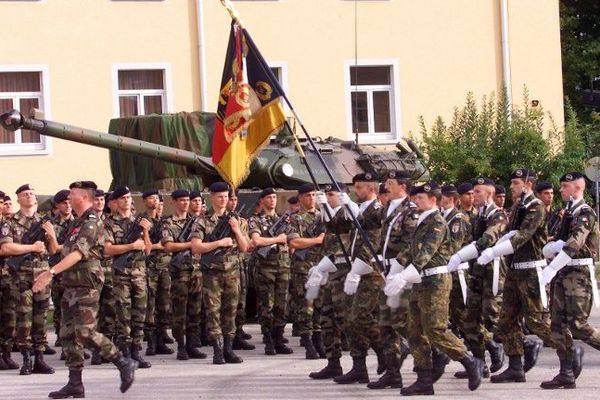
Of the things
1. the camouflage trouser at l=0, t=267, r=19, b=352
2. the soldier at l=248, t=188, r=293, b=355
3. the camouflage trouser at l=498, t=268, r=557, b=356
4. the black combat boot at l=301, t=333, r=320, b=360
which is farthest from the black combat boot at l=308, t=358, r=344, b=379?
the camouflage trouser at l=0, t=267, r=19, b=352

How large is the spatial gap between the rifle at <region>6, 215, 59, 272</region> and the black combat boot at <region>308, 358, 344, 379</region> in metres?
3.37

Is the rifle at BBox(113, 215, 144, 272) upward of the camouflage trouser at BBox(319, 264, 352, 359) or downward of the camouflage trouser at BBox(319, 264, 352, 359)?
upward

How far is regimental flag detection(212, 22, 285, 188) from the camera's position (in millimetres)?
15578

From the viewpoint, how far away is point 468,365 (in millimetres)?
12984

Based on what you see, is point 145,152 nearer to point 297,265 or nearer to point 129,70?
point 297,265

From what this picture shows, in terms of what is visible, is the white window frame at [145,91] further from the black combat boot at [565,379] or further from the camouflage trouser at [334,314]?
the black combat boot at [565,379]

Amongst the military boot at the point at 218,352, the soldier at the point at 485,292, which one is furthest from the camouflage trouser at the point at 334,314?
the military boot at the point at 218,352

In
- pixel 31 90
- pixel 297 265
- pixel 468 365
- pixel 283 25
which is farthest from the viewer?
pixel 283 25

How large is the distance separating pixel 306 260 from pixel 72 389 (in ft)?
14.6

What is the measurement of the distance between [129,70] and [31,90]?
6.14 ft

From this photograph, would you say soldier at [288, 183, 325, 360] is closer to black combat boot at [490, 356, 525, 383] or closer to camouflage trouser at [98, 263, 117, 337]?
camouflage trouser at [98, 263, 117, 337]

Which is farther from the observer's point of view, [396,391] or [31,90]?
[31,90]

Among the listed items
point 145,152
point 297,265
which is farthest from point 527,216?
point 145,152

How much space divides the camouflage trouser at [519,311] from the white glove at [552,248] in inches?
8.3
